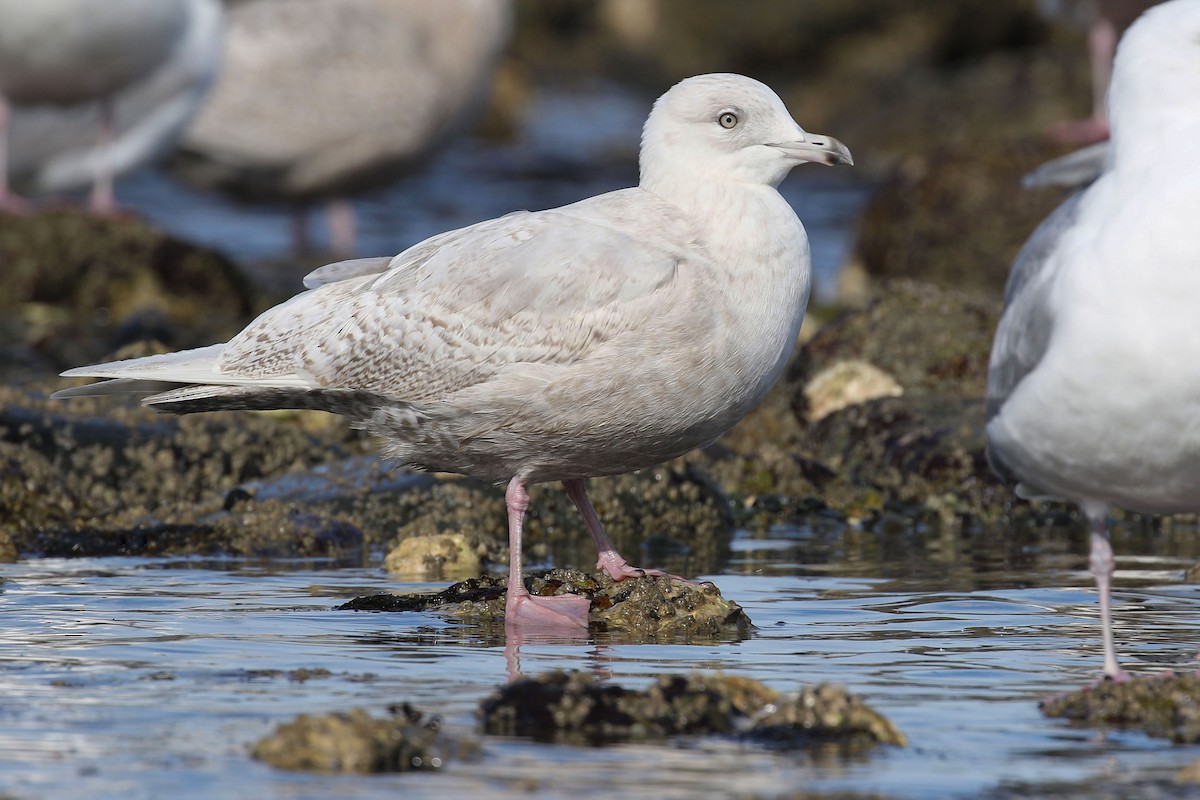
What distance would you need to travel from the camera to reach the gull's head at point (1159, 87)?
18.9ft

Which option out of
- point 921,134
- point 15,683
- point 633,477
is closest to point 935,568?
point 633,477

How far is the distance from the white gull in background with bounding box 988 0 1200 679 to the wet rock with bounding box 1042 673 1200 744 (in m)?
0.29

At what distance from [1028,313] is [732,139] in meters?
1.27

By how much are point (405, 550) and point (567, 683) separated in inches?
103

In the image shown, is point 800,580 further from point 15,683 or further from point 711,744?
point 15,683

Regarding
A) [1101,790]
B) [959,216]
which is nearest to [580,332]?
[1101,790]

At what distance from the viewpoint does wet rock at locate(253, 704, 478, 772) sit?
4527 millimetres

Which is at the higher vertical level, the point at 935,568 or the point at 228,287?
the point at 228,287

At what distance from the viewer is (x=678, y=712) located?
4.95 m

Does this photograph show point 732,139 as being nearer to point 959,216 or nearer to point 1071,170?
point 1071,170

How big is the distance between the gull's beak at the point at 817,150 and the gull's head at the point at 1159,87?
1.01 meters

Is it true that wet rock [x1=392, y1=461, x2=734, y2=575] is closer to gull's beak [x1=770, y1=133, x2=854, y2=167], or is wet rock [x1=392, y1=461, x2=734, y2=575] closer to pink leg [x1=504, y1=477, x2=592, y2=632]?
pink leg [x1=504, y1=477, x2=592, y2=632]

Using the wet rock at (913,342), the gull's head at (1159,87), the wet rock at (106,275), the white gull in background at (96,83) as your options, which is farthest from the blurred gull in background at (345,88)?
the gull's head at (1159,87)

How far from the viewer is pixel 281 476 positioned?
344 inches
